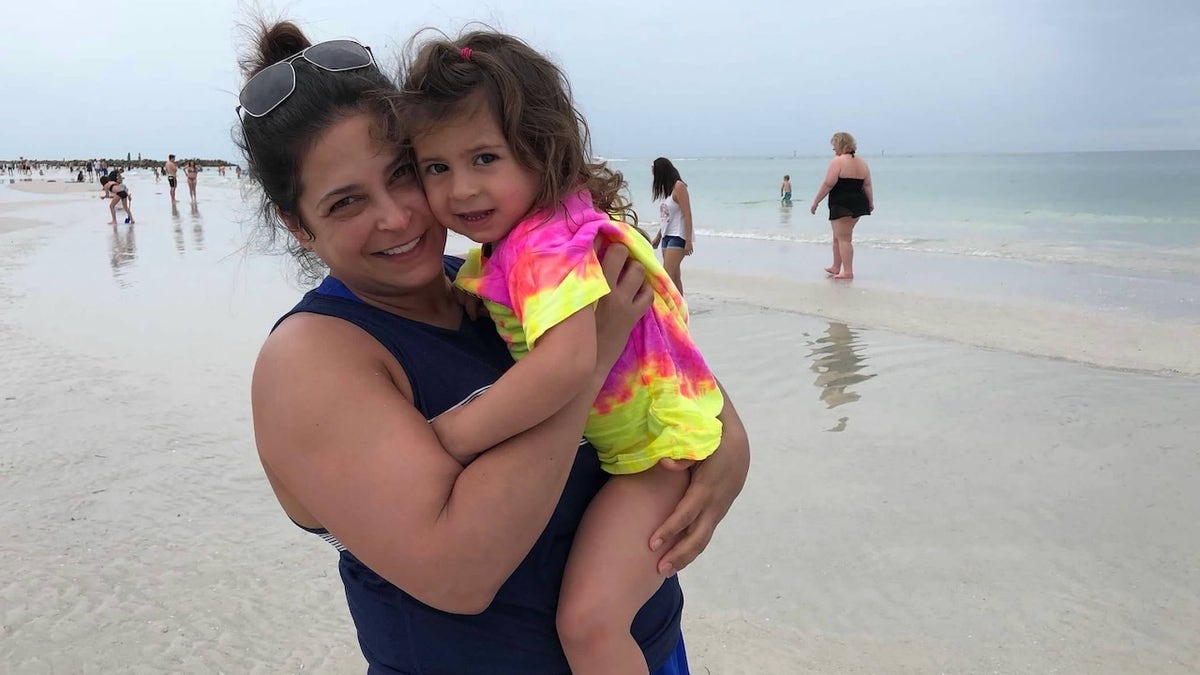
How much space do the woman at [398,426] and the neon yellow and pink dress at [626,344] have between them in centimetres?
5

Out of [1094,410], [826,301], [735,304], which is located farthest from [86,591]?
[826,301]

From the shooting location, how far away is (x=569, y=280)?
1454 mm

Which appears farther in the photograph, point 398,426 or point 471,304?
point 471,304

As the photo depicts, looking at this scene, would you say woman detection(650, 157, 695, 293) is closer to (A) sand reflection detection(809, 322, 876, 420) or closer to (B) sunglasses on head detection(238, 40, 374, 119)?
(A) sand reflection detection(809, 322, 876, 420)

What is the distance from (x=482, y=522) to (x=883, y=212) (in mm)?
26684

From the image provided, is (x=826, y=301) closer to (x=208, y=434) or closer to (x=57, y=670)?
(x=208, y=434)

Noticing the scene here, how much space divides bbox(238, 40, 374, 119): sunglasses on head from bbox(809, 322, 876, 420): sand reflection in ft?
14.7

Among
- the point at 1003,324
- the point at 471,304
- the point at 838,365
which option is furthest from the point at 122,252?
the point at 471,304

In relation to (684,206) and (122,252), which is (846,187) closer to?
(684,206)

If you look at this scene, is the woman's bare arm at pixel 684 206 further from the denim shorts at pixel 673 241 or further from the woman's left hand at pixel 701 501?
the woman's left hand at pixel 701 501

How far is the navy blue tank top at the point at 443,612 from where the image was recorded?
1.36 meters

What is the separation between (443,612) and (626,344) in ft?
1.96

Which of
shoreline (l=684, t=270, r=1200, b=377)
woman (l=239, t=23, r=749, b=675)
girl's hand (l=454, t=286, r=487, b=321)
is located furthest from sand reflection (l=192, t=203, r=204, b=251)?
woman (l=239, t=23, r=749, b=675)

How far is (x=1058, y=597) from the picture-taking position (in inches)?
136
